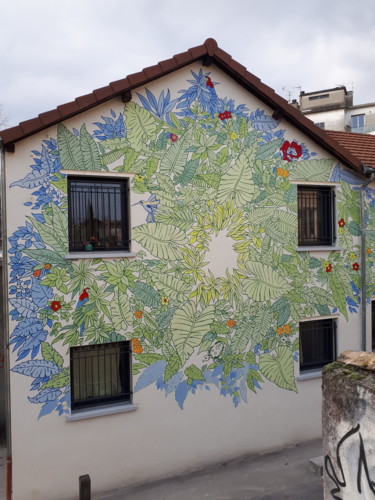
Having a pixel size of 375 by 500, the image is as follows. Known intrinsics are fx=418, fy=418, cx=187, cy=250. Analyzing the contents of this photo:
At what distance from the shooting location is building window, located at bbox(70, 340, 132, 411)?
284 inches

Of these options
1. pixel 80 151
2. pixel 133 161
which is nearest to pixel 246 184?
pixel 133 161

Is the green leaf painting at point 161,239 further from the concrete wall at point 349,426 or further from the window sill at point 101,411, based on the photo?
the concrete wall at point 349,426

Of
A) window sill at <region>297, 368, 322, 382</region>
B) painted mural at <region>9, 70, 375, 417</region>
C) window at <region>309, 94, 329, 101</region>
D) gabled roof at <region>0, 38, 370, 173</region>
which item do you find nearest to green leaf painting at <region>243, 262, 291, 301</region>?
painted mural at <region>9, 70, 375, 417</region>

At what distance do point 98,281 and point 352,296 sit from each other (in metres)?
5.65

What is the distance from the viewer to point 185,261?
305 inches

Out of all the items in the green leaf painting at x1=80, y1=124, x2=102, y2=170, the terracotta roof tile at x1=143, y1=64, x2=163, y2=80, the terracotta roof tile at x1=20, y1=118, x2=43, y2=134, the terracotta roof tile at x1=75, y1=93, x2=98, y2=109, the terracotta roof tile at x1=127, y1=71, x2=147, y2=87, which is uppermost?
the terracotta roof tile at x1=143, y1=64, x2=163, y2=80

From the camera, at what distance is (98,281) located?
711 centimetres

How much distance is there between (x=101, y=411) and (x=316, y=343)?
487cm

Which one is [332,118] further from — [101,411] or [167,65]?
[101,411]

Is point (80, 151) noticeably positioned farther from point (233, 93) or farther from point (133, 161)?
point (233, 93)

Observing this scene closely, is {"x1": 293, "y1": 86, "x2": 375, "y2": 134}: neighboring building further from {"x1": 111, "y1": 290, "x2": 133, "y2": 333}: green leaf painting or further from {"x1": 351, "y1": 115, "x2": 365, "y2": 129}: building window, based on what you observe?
{"x1": 111, "y1": 290, "x2": 133, "y2": 333}: green leaf painting

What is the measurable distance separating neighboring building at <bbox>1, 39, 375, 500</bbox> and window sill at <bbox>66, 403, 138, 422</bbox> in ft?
0.14

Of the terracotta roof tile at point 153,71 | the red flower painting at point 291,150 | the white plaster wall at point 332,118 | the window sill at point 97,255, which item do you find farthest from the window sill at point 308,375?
the white plaster wall at point 332,118

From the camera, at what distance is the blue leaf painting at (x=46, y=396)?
6.70 metres
